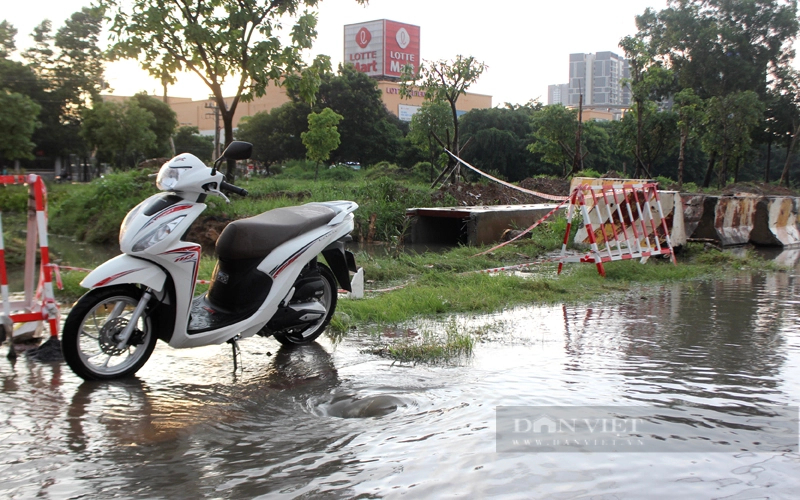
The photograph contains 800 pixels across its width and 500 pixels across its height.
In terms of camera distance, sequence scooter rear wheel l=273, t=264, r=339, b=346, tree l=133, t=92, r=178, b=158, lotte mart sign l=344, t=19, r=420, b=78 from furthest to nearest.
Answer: lotte mart sign l=344, t=19, r=420, b=78 < tree l=133, t=92, r=178, b=158 < scooter rear wheel l=273, t=264, r=339, b=346

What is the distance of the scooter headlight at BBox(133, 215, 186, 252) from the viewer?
4156 mm

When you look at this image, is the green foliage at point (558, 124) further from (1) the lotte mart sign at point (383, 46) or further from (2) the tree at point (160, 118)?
(1) the lotte mart sign at point (383, 46)

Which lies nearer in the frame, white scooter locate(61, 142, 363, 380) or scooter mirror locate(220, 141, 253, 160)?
white scooter locate(61, 142, 363, 380)

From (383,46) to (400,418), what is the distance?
261 feet

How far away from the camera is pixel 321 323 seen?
5355mm

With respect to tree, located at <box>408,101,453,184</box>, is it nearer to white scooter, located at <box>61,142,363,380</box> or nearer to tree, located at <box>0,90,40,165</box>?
tree, located at <box>0,90,40,165</box>

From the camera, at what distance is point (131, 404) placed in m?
3.76

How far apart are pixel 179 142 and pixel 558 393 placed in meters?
53.7

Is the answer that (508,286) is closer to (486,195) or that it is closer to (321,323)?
(321,323)

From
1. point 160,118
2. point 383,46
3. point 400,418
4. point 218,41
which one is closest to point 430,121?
point 218,41

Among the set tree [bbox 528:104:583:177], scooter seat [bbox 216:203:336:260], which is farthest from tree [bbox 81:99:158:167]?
scooter seat [bbox 216:203:336:260]

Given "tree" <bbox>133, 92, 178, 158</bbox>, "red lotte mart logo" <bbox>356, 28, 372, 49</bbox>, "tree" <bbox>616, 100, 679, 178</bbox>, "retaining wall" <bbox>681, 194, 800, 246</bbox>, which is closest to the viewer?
"retaining wall" <bbox>681, 194, 800, 246</bbox>

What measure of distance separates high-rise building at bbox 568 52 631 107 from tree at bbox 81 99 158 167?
11183cm

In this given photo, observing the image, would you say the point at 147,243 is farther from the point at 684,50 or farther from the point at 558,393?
the point at 684,50
